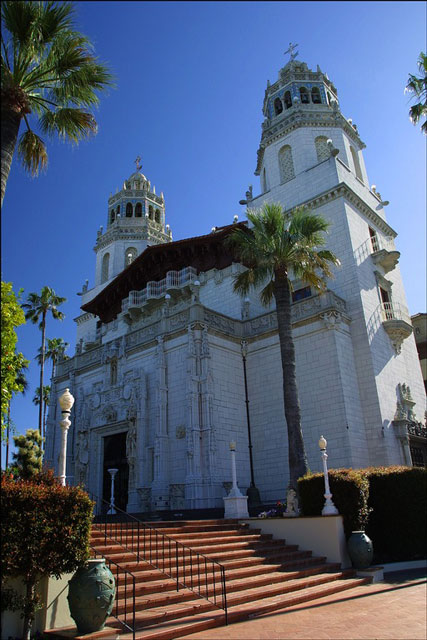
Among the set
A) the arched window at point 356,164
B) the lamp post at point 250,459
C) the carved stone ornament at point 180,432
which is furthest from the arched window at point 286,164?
the carved stone ornament at point 180,432

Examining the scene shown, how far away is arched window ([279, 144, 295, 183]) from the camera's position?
101 ft

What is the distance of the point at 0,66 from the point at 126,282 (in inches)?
1059

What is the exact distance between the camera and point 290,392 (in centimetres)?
1725

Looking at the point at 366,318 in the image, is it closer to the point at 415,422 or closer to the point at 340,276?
the point at 340,276

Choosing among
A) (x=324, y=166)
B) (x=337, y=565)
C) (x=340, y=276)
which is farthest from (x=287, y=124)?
(x=337, y=565)

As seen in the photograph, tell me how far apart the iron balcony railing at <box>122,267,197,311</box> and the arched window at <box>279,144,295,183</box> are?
8522 mm

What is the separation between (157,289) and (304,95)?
56.0 ft

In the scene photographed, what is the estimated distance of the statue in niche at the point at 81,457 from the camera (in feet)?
88.0

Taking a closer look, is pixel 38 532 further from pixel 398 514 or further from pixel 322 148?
pixel 322 148

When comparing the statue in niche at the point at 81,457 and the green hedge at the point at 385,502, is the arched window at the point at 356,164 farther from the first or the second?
the statue in niche at the point at 81,457

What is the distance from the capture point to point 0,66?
32.3ft

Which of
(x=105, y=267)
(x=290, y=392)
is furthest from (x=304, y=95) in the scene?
(x=290, y=392)

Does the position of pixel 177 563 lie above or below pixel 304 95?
below

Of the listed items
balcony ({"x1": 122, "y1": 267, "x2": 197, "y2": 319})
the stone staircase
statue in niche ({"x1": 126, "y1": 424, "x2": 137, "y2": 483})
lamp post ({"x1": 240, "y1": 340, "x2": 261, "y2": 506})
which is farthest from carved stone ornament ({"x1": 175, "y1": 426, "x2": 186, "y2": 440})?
balcony ({"x1": 122, "y1": 267, "x2": 197, "y2": 319})
